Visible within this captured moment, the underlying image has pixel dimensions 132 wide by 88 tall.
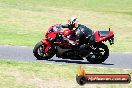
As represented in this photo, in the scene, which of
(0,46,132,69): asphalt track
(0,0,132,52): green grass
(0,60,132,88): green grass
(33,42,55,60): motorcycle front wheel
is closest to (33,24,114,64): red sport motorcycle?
(33,42,55,60): motorcycle front wheel

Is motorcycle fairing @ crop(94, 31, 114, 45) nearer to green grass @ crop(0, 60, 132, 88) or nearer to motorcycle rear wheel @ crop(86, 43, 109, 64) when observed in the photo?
motorcycle rear wheel @ crop(86, 43, 109, 64)

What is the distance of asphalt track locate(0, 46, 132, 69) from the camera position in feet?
54.9

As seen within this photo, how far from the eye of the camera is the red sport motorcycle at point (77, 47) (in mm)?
16828

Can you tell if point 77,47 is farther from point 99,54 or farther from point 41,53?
point 41,53

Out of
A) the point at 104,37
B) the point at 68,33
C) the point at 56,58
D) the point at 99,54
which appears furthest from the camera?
the point at 56,58

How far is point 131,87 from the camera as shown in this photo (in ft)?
42.9

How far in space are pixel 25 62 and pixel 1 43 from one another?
16.5 ft

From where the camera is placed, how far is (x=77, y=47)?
1698cm

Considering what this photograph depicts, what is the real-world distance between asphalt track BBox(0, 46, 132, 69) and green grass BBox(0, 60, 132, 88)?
1.02m

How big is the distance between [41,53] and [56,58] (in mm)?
897

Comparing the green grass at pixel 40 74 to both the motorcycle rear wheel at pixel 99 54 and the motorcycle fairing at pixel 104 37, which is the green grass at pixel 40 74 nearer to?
the motorcycle rear wheel at pixel 99 54

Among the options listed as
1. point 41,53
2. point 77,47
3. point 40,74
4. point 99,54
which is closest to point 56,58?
point 41,53

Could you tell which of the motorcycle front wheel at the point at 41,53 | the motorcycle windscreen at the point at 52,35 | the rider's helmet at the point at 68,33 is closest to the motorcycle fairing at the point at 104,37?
the rider's helmet at the point at 68,33

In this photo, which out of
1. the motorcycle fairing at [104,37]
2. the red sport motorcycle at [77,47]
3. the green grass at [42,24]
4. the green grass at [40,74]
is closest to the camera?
the green grass at [40,74]
